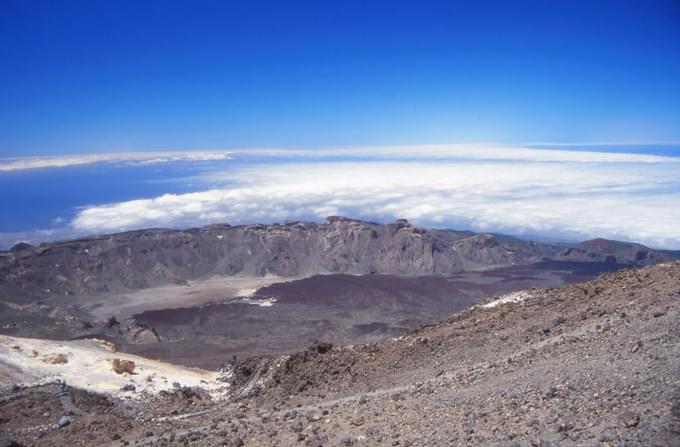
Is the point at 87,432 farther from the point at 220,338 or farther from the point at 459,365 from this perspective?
the point at 220,338

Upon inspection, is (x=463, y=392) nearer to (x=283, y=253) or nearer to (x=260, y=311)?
(x=260, y=311)

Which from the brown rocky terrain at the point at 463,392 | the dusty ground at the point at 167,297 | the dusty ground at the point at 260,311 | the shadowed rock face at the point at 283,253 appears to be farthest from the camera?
the shadowed rock face at the point at 283,253

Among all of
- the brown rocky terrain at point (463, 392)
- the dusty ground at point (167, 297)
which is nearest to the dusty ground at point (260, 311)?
the dusty ground at point (167, 297)

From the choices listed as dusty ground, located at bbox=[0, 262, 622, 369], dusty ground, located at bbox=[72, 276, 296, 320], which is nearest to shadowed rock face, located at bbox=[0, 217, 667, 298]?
dusty ground, located at bbox=[72, 276, 296, 320]

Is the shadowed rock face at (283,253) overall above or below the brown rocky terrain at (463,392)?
below

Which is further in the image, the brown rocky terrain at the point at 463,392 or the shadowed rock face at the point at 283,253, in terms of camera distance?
the shadowed rock face at the point at 283,253

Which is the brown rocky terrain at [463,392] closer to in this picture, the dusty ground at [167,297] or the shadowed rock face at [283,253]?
the dusty ground at [167,297]

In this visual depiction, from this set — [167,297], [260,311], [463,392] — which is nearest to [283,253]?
[167,297]

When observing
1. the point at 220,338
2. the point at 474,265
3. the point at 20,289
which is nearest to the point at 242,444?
the point at 220,338

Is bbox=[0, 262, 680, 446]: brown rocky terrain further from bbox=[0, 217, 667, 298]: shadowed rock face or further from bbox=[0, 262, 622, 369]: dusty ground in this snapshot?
bbox=[0, 217, 667, 298]: shadowed rock face
